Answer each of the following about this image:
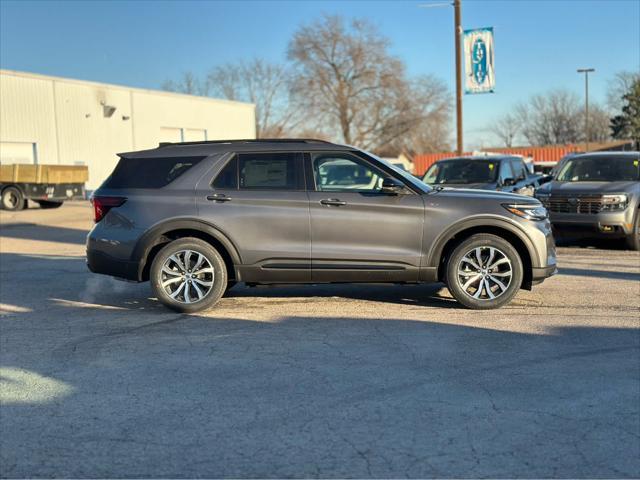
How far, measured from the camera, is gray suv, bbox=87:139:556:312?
7.41m

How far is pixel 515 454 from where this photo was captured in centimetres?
384

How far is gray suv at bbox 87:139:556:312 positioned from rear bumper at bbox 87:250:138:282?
0.04 ft

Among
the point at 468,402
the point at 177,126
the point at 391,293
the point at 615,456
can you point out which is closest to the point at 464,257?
the point at 391,293

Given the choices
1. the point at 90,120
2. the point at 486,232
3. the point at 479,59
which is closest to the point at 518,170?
the point at 479,59

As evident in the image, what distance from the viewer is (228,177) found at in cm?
763

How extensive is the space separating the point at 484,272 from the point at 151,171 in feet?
12.3

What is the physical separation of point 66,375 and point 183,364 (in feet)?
2.89

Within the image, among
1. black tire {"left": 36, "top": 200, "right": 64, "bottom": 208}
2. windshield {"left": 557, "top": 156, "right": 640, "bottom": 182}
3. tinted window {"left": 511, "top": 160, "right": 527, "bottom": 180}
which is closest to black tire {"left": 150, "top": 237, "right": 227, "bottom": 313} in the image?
windshield {"left": 557, "top": 156, "right": 640, "bottom": 182}

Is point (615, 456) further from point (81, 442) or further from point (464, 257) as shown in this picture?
point (464, 257)

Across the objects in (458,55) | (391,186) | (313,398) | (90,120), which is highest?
(458,55)

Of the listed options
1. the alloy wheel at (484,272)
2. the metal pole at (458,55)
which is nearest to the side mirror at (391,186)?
the alloy wheel at (484,272)

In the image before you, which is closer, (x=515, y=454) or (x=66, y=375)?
(x=515, y=454)

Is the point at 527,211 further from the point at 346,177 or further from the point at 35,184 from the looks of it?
the point at 35,184

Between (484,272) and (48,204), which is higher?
(48,204)
